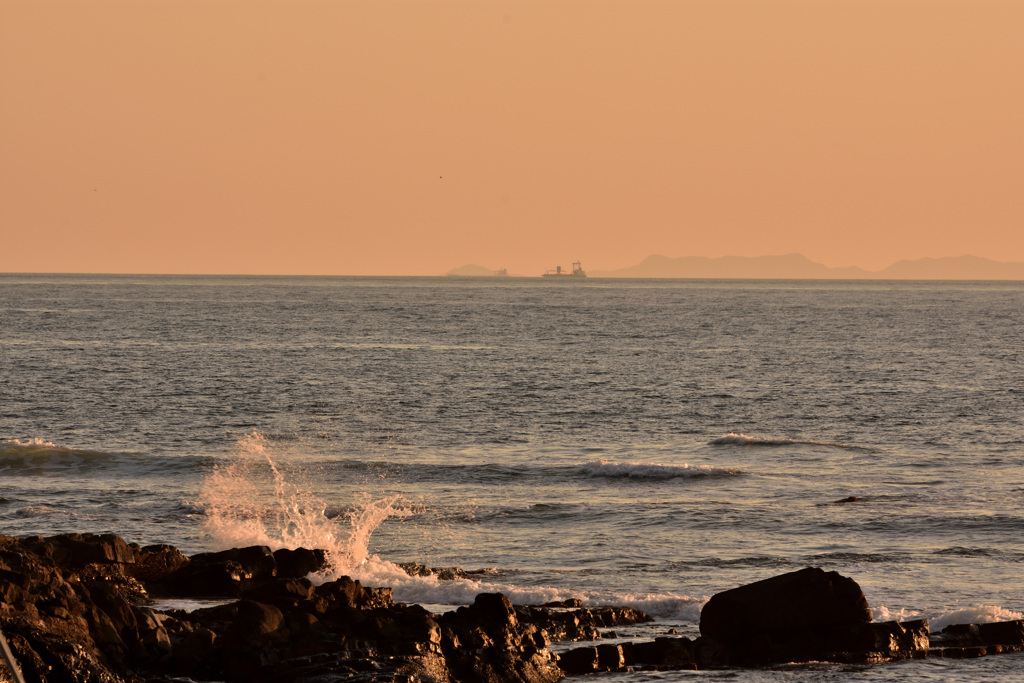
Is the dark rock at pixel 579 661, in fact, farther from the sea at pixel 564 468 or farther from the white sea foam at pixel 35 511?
the white sea foam at pixel 35 511

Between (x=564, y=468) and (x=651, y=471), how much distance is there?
271 cm

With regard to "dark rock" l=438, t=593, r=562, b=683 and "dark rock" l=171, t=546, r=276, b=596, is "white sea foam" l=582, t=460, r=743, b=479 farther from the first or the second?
"dark rock" l=438, t=593, r=562, b=683

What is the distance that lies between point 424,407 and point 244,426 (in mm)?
9246

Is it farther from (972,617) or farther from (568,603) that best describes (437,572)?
(972,617)

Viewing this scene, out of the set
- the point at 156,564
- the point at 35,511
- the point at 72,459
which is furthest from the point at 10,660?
the point at 72,459

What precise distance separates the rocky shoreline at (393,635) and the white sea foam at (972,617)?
0.46m

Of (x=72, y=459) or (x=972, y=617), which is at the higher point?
(x=972, y=617)

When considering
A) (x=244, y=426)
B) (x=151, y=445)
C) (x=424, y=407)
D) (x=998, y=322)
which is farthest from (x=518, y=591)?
(x=998, y=322)

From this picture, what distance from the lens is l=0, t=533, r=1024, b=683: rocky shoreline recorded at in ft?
49.0

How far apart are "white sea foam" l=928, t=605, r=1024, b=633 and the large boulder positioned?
1806 mm

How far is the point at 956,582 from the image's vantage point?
21.4 meters

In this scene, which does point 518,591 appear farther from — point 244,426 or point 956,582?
point 244,426

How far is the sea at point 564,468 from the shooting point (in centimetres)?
2183

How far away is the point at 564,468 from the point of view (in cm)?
3528
